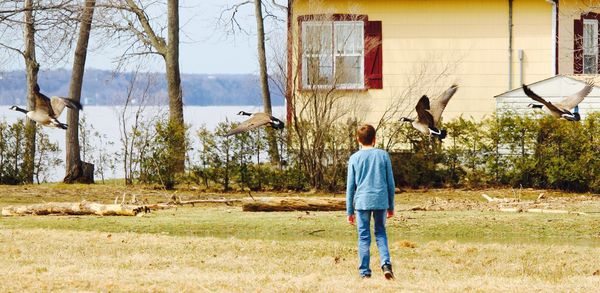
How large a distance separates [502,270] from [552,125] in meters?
13.5

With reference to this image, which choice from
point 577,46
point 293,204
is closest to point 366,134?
point 293,204

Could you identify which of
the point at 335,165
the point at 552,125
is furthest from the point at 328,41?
the point at 552,125

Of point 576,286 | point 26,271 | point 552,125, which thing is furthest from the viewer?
point 552,125

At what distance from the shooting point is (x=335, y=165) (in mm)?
25297

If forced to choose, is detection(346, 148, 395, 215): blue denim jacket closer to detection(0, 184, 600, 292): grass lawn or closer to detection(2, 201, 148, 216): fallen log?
detection(0, 184, 600, 292): grass lawn

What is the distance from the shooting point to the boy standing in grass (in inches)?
428

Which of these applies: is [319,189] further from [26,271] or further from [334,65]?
[26,271]

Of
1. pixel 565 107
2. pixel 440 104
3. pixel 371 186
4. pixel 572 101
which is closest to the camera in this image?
pixel 371 186

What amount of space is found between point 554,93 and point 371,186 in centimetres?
1601

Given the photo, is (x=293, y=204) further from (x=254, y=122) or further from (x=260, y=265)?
(x=260, y=265)

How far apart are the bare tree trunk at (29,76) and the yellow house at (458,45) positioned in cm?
621

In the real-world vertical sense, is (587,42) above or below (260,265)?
above

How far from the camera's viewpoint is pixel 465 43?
28.5 metres

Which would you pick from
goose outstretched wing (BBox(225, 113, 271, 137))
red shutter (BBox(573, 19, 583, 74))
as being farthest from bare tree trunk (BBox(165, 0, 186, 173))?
red shutter (BBox(573, 19, 583, 74))
